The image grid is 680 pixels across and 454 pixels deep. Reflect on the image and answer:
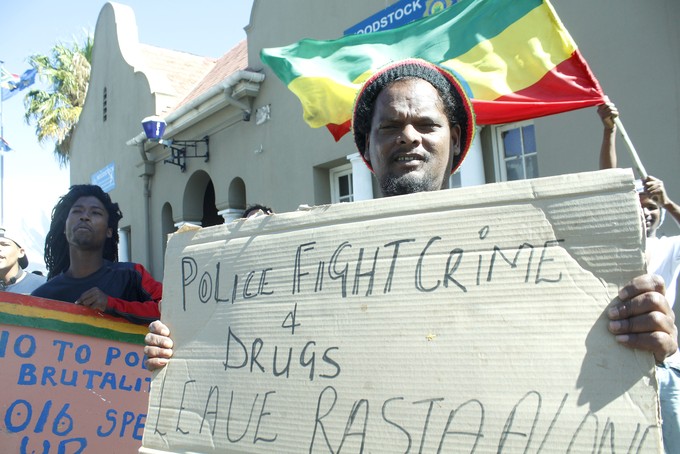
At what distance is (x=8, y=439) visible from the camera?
2252mm

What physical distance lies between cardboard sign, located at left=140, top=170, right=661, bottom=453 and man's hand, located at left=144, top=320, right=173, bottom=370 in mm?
28

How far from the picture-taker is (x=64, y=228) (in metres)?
3.60

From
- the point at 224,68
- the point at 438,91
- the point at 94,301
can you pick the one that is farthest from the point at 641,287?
the point at 224,68

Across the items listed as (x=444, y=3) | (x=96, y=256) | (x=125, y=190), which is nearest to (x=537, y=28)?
(x=96, y=256)

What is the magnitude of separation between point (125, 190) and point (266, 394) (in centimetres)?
1232

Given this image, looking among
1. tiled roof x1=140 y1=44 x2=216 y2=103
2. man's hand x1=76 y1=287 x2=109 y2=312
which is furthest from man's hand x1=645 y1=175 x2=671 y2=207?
tiled roof x1=140 y1=44 x2=216 y2=103

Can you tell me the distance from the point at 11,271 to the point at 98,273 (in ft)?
4.62

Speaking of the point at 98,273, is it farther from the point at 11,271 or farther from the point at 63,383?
the point at 11,271

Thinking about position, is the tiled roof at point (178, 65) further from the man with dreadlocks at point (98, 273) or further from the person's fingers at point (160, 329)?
the person's fingers at point (160, 329)

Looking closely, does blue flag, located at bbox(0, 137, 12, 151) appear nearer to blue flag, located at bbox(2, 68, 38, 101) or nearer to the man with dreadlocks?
blue flag, located at bbox(2, 68, 38, 101)

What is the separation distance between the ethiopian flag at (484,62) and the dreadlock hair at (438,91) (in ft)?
4.80

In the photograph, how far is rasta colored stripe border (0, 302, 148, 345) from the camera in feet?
7.59

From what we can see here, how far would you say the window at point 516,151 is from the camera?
557 centimetres

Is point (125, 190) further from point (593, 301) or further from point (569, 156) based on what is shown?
point (593, 301)
